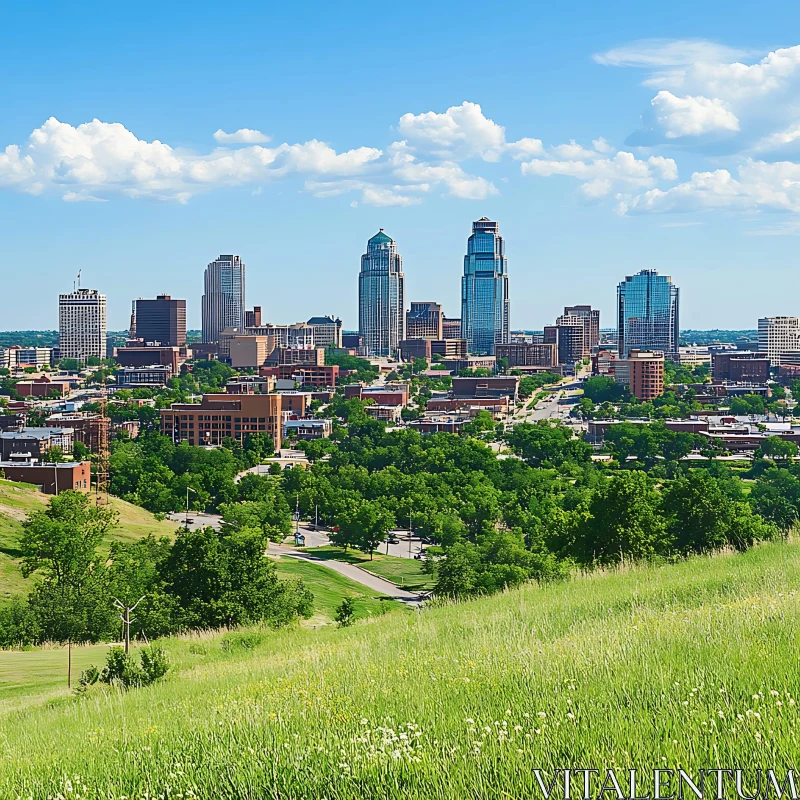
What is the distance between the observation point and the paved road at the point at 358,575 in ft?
119

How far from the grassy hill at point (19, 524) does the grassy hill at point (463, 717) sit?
24.8 m

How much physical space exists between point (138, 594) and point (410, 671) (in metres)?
21.9

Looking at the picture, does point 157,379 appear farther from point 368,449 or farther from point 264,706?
point 264,706

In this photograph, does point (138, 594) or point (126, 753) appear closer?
point (126, 753)

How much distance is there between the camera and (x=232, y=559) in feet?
74.6

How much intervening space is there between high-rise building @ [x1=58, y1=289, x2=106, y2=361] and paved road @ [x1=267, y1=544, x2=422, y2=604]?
484 ft

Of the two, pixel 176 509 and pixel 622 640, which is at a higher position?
pixel 622 640

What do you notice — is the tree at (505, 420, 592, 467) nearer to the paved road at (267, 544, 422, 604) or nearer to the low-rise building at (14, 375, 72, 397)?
the paved road at (267, 544, 422, 604)

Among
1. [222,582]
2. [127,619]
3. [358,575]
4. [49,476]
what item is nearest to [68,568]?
[222,582]

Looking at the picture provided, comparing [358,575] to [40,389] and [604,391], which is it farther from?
[40,389]

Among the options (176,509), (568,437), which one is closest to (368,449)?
(568,437)

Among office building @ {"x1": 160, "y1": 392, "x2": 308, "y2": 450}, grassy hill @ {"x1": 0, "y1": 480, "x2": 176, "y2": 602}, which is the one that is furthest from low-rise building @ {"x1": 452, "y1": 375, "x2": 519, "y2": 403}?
grassy hill @ {"x1": 0, "y1": 480, "x2": 176, "y2": 602}

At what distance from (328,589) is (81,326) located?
16170cm

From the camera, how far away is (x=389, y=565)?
43250 millimetres
